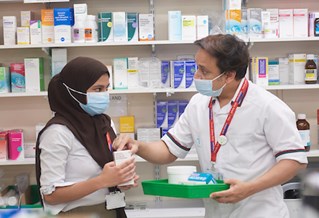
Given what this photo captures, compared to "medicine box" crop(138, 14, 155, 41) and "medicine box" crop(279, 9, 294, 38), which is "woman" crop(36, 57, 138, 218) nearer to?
"medicine box" crop(138, 14, 155, 41)

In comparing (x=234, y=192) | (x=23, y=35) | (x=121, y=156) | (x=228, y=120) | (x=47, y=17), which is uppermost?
(x=47, y=17)

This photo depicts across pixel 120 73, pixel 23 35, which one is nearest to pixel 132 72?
pixel 120 73

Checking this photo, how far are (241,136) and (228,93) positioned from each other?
23 centimetres

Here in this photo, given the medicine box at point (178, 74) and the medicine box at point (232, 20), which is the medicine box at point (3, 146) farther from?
the medicine box at point (232, 20)

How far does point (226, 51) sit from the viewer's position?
196cm

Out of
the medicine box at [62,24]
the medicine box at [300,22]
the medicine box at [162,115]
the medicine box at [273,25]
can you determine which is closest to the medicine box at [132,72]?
the medicine box at [162,115]

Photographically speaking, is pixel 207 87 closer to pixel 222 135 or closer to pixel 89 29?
pixel 222 135

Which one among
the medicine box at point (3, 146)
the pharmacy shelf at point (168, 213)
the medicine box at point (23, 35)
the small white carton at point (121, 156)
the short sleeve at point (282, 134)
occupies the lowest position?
the pharmacy shelf at point (168, 213)

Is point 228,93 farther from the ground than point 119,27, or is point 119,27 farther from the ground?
point 119,27

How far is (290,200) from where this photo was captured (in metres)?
3.18

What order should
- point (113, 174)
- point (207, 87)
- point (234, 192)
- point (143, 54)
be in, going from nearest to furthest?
1. point (234, 192)
2. point (113, 174)
3. point (207, 87)
4. point (143, 54)

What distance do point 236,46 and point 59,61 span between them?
6.09 feet

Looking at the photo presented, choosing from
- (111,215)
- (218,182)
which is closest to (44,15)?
(111,215)

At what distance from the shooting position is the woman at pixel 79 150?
1.91 meters
